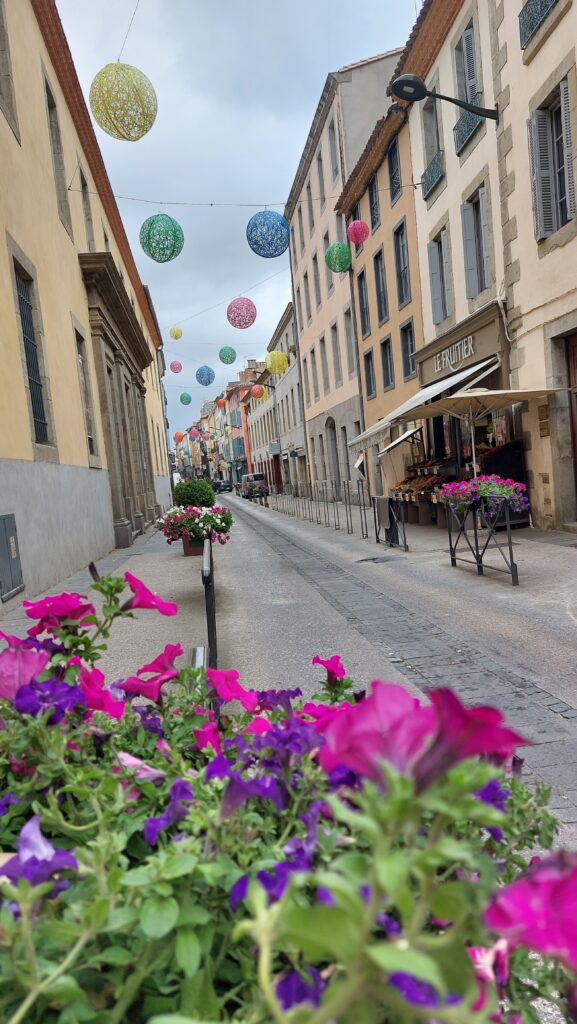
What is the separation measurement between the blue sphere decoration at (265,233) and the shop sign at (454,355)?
4445 mm

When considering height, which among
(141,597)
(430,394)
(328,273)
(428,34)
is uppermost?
(428,34)

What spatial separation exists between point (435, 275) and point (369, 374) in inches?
281

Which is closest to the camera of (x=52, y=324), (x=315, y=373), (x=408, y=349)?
(x=52, y=324)

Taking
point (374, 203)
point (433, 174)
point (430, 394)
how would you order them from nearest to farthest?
1. point (430, 394)
2. point (433, 174)
3. point (374, 203)

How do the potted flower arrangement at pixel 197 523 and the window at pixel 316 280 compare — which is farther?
the window at pixel 316 280

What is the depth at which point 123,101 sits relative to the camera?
8555 mm

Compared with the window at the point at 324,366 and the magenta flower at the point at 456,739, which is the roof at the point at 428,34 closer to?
the window at the point at 324,366

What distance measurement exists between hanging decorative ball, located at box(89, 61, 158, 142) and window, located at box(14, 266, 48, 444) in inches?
91.5

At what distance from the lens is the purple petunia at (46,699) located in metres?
0.93

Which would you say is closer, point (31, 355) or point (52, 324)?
point (31, 355)

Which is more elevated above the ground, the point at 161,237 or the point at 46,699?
the point at 161,237

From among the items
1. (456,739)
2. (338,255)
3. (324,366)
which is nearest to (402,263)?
(338,255)

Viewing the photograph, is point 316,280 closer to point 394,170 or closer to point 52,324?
point 394,170

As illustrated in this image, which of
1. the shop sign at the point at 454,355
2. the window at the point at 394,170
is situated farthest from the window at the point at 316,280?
the shop sign at the point at 454,355
